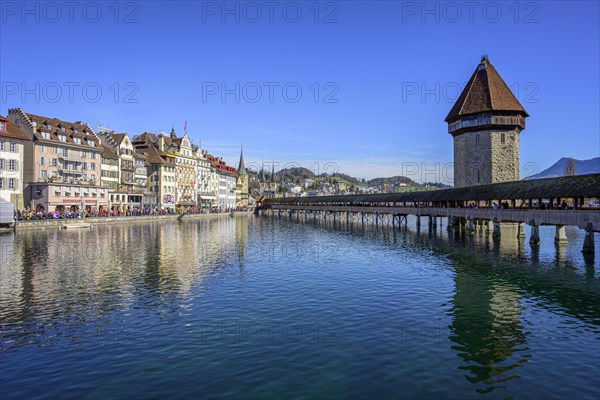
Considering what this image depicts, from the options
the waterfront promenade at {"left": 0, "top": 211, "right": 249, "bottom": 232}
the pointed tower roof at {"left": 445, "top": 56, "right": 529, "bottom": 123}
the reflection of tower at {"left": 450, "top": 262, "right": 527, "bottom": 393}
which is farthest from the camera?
the pointed tower roof at {"left": 445, "top": 56, "right": 529, "bottom": 123}

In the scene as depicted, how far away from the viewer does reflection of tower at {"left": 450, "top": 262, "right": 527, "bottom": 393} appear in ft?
36.3

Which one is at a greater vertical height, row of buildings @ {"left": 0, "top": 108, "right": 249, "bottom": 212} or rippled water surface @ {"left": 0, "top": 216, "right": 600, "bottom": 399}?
row of buildings @ {"left": 0, "top": 108, "right": 249, "bottom": 212}

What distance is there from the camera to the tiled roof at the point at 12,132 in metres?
58.8

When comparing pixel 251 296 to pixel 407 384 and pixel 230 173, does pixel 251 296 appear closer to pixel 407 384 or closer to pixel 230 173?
pixel 407 384

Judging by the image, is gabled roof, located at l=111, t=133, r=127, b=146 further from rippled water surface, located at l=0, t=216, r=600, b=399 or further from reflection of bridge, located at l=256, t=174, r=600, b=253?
rippled water surface, located at l=0, t=216, r=600, b=399

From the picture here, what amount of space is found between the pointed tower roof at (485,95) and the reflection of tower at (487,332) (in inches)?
1951

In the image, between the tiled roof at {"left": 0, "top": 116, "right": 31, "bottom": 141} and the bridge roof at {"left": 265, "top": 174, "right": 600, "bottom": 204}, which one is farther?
the tiled roof at {"left": 0, "top": 116, "right": 31, "bottom": 141}

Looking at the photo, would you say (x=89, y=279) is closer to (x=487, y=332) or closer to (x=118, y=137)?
(x=487, y=332)

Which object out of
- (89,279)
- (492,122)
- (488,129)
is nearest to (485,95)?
(492,122)

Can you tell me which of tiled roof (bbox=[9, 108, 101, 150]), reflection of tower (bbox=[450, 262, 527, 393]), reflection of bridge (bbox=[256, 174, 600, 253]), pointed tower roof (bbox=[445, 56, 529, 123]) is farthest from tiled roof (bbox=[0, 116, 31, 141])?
pointed tower roof (bbox=[445, 56, 529, 123])

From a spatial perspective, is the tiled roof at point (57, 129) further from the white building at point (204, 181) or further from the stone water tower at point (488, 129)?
the stone water tower at point (488, 129)

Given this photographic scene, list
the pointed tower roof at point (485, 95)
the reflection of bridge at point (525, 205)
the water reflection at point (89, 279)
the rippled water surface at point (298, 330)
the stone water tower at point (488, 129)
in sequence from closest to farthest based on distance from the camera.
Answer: the rippled water surface at point (298, 330), the water reflection at point (89, 279), the reflection of bridge at point (525, 205), the stone water tower at point (488, 129), the pointed tower roof at point (485, 95)

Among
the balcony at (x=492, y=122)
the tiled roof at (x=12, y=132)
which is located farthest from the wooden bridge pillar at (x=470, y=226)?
the tiled roof at (x=12, y=132)

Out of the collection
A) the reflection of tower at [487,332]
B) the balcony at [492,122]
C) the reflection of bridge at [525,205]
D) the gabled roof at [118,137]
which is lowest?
the reflection of tower at [487,332]
